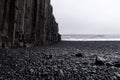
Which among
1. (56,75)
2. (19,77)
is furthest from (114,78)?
(19,77)

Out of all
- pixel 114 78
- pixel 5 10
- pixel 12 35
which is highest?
pixel 5 10

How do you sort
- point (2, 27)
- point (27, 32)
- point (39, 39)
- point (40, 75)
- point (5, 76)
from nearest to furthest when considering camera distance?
point (5, 76) < point (40, 75) < point (2, 27) < point (27, 32) < point (39, 39)

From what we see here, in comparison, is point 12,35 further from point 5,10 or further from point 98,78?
point 98,78

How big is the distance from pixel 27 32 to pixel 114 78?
11.2m

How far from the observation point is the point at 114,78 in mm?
5074

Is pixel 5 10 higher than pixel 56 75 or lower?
higher

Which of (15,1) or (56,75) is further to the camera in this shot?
(15,1)

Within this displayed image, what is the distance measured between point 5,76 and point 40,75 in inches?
36.1

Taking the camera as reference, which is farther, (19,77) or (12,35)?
(12,35)

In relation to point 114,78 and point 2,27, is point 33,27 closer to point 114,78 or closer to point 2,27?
point 2,27

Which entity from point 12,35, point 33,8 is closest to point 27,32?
point 33,8

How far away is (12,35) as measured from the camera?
11.2 meters

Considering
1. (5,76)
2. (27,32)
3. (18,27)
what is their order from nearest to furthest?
1. (5,76)
2. (18,27)
3. (27,32)

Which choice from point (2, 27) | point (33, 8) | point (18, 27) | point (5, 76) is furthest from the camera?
point (33, 8)
